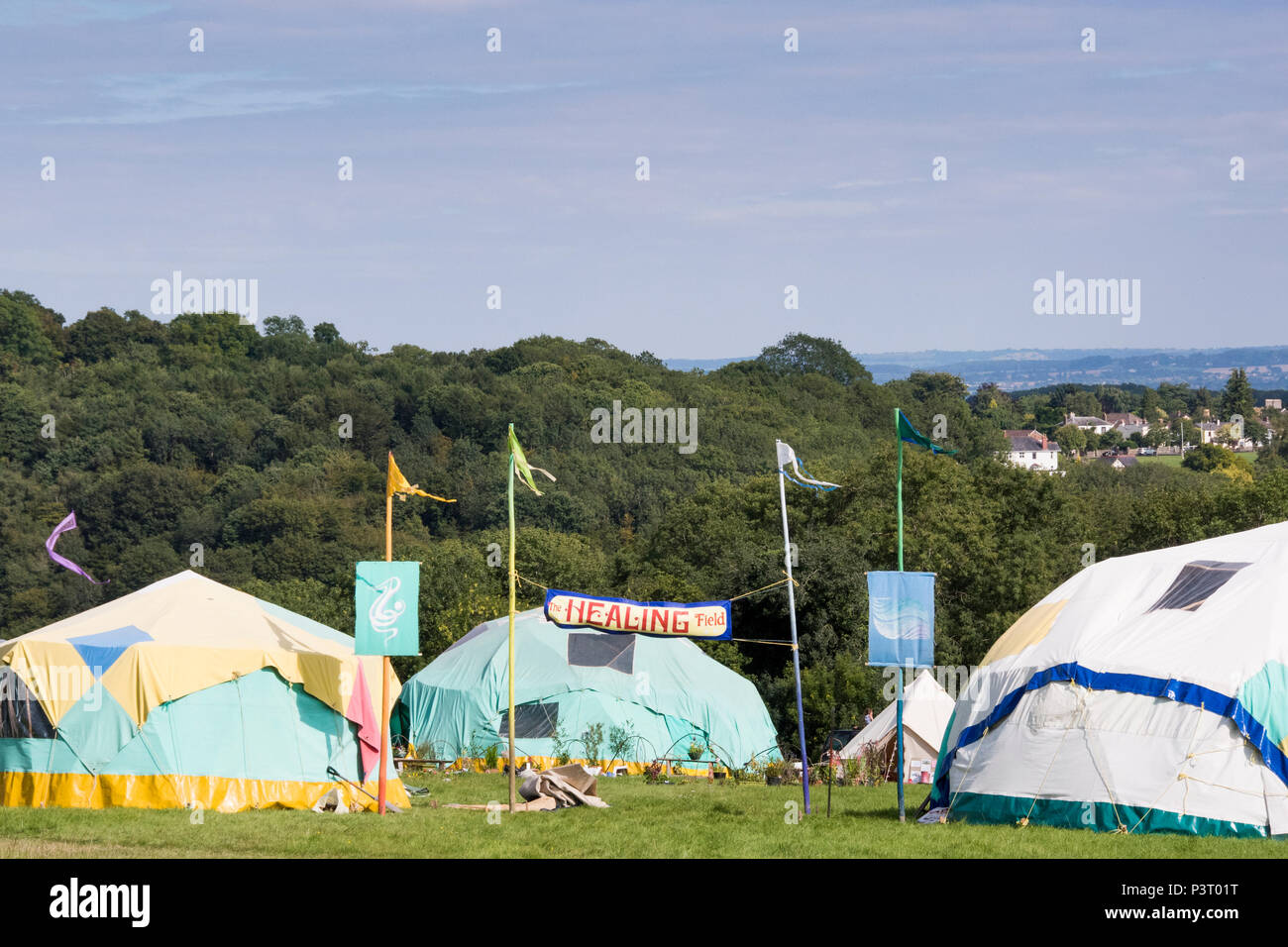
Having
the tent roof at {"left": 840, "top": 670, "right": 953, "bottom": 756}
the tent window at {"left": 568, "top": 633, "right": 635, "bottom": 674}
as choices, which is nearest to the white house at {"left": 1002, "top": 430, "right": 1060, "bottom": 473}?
the tent window at {"left": 568, "top": 633, "right": 635, "bottom": 674}

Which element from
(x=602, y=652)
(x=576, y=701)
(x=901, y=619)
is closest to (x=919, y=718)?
(x=602, y=652)

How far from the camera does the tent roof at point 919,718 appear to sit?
32.2 meters

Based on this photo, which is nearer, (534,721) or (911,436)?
(911,436)

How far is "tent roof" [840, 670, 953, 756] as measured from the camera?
32.2m

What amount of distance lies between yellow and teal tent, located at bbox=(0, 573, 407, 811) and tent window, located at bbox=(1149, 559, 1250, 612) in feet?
38.9

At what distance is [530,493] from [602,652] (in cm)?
5926

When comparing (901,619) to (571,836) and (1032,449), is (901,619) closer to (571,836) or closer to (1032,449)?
(571,836)

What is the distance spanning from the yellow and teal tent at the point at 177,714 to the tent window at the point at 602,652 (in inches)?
476

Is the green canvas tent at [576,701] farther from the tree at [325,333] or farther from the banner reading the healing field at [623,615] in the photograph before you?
the tree at [325,333]

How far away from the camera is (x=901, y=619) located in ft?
62.5

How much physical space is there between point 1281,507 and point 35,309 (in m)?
126

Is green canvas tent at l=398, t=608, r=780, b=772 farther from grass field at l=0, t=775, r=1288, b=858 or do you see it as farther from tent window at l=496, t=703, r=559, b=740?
grass field at l=0, t=775, r=1288, b=858

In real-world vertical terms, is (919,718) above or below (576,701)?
below

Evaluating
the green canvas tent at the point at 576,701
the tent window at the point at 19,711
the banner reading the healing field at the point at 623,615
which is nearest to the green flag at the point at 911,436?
the banner reading the healing field at the point at 623,615
